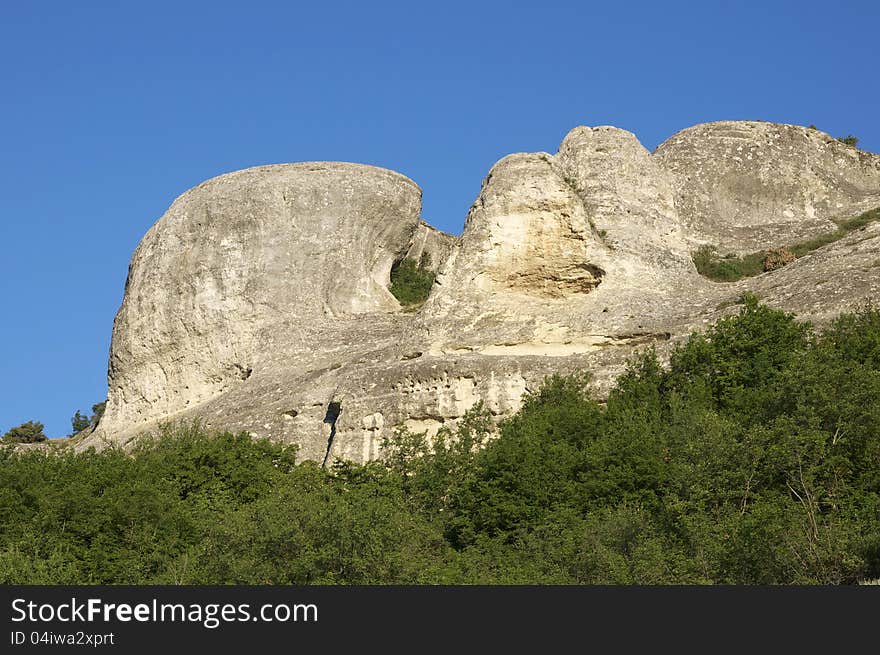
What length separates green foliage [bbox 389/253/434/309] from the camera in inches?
2323

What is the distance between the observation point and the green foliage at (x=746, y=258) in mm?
51656

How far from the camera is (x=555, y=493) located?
37.6 m

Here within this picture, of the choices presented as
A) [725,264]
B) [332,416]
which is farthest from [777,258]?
[332,416]

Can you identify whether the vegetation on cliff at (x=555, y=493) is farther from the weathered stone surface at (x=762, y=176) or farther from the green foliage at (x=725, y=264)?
the weathered stone surface at (x=762, y=176)

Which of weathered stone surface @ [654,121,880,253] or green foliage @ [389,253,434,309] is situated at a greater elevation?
weathered stone surface @ [654,121,880,253]

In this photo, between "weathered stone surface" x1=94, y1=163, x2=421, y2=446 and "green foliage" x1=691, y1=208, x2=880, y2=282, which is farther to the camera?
"weathered stone surface" x1=94, y1=163, x2=421, y2=446

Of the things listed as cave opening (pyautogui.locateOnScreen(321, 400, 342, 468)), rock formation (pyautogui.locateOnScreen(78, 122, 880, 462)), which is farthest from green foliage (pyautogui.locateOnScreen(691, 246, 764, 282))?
cave opening (pyautogui.locateOnScreen(321, 400, 342, 468))

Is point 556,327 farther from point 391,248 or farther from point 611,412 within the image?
point 391,248

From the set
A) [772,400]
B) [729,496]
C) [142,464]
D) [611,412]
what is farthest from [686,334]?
[142,464]

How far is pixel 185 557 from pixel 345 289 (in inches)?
878

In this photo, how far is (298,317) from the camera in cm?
5381

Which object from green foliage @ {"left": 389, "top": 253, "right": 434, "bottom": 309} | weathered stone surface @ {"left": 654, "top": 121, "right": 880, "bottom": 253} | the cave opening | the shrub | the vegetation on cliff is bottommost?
the vegetation on cliff

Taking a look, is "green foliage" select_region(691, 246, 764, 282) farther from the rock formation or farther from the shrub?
the rock formation

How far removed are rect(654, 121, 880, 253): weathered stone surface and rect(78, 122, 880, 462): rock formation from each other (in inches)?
3.0
